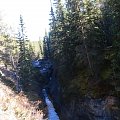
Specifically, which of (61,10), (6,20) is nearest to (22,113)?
(61,10)

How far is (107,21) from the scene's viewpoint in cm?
4903

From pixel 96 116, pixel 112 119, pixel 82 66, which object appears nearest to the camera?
pixel 112 119

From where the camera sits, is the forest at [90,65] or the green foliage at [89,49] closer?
the forest at [90,65]

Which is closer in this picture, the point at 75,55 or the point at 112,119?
the point at 112,119

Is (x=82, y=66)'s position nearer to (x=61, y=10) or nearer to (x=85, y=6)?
(x=85, y=6)

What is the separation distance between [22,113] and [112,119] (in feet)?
52.6

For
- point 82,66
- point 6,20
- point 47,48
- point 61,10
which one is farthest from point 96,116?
point 47,48

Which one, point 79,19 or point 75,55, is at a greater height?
point 79,19

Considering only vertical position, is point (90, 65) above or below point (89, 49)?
below

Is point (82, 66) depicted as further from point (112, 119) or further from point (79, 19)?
point (112, 119)

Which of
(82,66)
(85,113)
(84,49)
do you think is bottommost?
(85,113)

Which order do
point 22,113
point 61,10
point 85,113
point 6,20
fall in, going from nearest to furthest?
point 22,113 < point 85,113 < point 61,10 < point 6,20

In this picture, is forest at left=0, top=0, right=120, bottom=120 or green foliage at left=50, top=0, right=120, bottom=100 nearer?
forest at left=0, top=0, right=120, bottom=120

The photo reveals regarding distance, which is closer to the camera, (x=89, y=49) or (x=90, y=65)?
(x=90, y=65)
